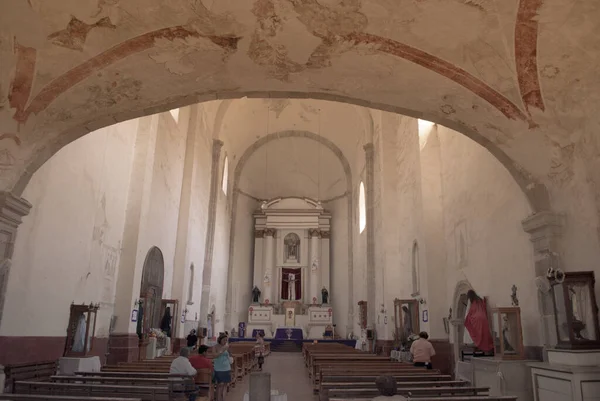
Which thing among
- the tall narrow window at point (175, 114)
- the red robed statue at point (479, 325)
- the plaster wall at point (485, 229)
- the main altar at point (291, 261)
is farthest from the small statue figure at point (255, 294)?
the red robed statue at point (479, 325)

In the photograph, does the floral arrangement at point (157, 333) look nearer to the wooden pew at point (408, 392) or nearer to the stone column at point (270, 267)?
the wooden pew at point (408, 392)

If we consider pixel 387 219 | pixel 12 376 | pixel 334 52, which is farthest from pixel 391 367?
pixel 387 219

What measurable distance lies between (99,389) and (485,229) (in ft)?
23.3

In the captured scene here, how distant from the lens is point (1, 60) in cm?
567

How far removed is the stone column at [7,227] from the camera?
20.4 ft

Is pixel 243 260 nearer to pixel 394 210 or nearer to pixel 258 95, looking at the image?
pixel 394 210

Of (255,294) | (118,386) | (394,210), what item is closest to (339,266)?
(255,294)

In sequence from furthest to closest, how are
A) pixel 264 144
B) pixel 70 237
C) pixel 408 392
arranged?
1. pixel 264 144
2. pixel 70 237
3. pixel 408 392

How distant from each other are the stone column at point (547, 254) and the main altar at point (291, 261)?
1784 centimetres

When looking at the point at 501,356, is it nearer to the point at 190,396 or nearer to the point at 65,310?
the point at 190,396

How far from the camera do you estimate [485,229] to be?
30.1 ft

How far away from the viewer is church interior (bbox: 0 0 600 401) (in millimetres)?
5629

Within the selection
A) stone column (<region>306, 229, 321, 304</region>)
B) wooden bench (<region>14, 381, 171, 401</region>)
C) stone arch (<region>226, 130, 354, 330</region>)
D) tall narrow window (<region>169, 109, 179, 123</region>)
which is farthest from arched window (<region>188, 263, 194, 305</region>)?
wooden bench (<region>14, 381, 171, 401</region>)

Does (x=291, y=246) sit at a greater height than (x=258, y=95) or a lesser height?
greater
